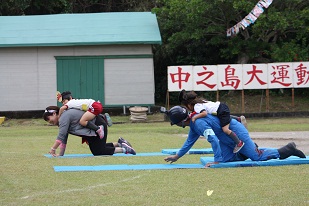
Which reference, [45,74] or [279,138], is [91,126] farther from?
[45,74]

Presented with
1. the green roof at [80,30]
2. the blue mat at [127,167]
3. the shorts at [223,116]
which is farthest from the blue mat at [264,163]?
the green roof at [80,30]

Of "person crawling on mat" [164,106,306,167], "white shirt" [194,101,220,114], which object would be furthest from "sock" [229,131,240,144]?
"white shirt" [194,101,220,114]

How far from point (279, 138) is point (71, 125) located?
26.9 ft

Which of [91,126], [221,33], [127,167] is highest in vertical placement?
[221,33]

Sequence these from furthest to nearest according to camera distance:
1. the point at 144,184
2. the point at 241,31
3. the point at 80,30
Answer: the point at 241,31 → the point at 80,30 → the point at 144,184

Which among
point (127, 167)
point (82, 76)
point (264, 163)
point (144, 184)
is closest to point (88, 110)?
point (127, 167)

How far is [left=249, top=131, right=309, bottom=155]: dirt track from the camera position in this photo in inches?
666

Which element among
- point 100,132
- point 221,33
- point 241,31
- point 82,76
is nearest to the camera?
point 100,132

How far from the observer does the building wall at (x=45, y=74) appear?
93.6 feet

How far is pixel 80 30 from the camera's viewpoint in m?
29.3

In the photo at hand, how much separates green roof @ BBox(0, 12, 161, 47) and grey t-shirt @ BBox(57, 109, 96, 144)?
51.4 ft

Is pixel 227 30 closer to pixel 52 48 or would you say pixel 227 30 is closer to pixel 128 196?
pixel 52 48

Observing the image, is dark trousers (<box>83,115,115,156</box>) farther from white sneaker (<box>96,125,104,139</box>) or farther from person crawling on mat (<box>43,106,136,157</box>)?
white sneaker (<box>96,125,104,139</box>)

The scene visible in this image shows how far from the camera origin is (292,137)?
62.3ft
